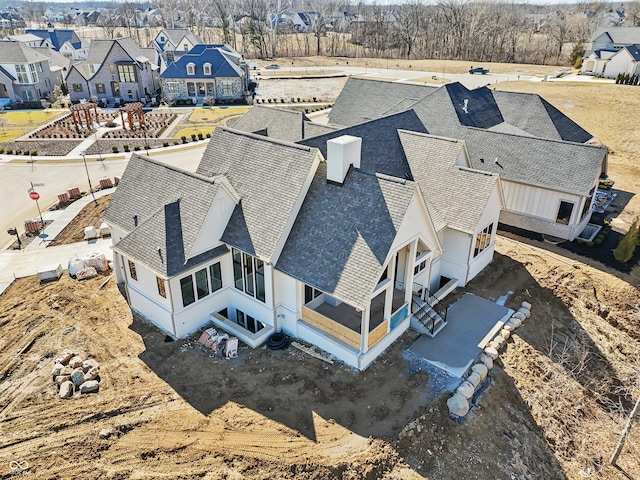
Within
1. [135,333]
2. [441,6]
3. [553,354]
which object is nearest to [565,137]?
[553,354]

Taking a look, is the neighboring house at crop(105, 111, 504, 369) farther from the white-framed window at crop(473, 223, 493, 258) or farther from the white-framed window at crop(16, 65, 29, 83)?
the white-framed window at crop(16, 65, 29, 83)

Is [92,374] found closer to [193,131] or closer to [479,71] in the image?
[193,131]

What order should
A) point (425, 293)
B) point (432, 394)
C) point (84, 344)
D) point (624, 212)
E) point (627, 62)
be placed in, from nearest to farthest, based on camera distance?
point (432, 394) → point (84, 344) → point (425, 293) → point (624, 212) → point (627, 62)

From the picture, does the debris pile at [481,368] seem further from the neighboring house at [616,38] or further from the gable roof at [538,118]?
the neighboring house at [616,38]

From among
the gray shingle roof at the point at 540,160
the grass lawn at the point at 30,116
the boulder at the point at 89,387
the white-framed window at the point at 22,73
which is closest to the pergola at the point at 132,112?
the grass lawn at the point at 30,116

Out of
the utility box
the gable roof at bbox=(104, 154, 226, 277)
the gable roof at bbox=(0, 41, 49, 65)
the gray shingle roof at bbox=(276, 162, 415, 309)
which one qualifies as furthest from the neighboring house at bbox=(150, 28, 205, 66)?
the gray shingle roof at bbox=(276, 162, 415, 309)

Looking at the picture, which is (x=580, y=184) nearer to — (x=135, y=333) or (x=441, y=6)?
(x=135, y=333)

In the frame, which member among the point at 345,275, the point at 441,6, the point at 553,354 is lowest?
the point at 553,354
